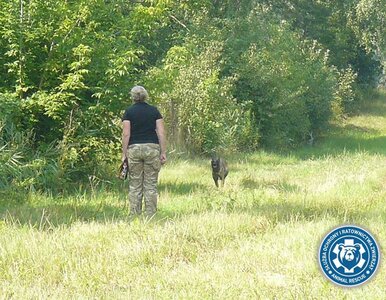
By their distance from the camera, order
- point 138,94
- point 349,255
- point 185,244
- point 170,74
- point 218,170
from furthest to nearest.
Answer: point 170,74 → point 218,170 → point 138,94 → point 185,244 → point 349,255

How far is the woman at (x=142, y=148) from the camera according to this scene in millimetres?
9570

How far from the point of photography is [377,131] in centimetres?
3991

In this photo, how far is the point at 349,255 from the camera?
4695 mm

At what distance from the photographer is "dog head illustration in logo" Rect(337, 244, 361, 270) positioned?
4703 millimetres

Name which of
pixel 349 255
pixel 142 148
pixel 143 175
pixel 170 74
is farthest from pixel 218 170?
pixel 349 255

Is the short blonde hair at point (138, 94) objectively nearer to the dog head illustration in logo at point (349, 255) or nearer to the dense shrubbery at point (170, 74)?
the dense shrubbery at point (170, 74)

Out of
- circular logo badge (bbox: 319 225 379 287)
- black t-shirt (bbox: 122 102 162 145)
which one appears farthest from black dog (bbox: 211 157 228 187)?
circular logo badge (bbox: 319 225 379 287)

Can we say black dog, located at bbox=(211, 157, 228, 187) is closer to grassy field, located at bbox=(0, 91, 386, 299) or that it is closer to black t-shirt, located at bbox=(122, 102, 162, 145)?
grassy field, located at bbox=(0, 91, 386, 299)

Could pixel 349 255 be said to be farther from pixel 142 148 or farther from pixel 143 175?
pixel 143 175

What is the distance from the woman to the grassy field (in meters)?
0.32

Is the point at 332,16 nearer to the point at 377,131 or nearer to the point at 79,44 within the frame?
the point at 377,131

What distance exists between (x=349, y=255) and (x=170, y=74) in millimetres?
9699

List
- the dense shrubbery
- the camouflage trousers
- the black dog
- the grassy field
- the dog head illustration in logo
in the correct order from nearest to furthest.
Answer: the dog head illustration in logo → the grassy field → the camouflage trousers → the dense shrubbery → the black dog

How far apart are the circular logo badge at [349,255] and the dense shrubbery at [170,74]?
7516mm
